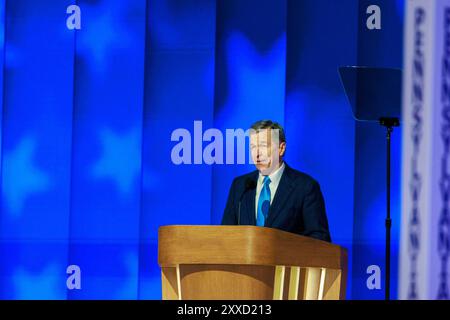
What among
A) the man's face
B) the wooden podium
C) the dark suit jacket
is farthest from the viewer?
the man's face

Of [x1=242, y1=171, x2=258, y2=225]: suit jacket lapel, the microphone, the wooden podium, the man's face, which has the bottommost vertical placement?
the wooden podium

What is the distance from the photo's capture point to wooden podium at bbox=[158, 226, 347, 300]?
6.59 feet

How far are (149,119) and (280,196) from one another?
1214 mm

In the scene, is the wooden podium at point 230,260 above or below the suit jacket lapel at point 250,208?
below

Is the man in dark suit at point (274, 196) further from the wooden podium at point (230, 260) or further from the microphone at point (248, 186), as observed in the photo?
the wooden podium at point (230, 260)

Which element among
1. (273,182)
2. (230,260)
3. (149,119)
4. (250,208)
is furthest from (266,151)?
(149,119)

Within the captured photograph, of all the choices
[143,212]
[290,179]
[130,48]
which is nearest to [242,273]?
[290,179]

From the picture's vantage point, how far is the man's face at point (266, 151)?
288 cm

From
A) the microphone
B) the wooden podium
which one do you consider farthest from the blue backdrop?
the wooden podium

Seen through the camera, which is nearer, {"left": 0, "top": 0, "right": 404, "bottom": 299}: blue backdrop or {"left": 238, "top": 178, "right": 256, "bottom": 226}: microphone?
{"left": 238, "top": 178, "right": 256, "bottom": 226}: microphone

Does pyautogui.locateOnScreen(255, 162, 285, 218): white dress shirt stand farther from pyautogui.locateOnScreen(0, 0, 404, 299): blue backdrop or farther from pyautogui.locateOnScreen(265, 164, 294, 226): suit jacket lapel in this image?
pyautogui.locateOnScreen(0, 0, 404, 299): blue backdrop

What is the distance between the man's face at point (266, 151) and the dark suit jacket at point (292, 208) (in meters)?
0.06

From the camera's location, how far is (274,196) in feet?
9.30

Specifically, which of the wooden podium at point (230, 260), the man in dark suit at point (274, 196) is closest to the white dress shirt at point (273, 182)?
the man in dark suit at point (274, 196)
